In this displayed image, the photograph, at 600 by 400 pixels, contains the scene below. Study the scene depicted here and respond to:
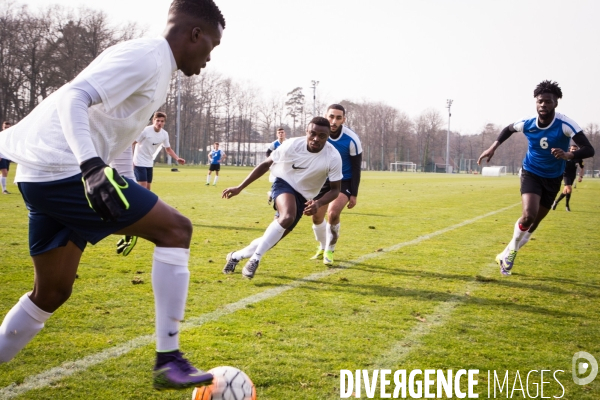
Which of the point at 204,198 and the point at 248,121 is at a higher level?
the point at 248,121

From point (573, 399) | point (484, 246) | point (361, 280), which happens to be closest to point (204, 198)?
point (484, 246)

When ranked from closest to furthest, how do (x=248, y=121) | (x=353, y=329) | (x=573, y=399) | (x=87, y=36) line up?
(x=573, y=399) → (x=353, y=329) → (x=87, y=36) → (x=248, y=121)

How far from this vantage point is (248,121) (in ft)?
316

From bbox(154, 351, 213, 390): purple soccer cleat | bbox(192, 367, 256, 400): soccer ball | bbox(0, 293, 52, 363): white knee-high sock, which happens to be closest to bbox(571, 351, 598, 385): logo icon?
bbox(192, 367, 256, 400): soccer ball

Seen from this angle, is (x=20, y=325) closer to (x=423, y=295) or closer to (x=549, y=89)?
(x=423, y=295)

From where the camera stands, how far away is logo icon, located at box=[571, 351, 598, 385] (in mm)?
3737

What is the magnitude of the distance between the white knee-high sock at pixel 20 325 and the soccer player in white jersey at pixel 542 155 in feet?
20.0

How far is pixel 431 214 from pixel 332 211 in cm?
822

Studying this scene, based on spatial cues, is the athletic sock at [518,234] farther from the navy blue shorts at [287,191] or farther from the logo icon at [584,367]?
the logo icon at [584,367]

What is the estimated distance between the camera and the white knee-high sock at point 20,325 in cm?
303

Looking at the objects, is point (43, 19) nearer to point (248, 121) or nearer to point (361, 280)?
point (248, 121)

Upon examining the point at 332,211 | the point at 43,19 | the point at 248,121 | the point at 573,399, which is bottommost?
the point at 573,399

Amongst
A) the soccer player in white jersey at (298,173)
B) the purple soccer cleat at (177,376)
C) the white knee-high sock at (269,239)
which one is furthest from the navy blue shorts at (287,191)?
the purple soccer cleat at (177,376)

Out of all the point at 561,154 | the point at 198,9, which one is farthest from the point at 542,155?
the point at 198,9
